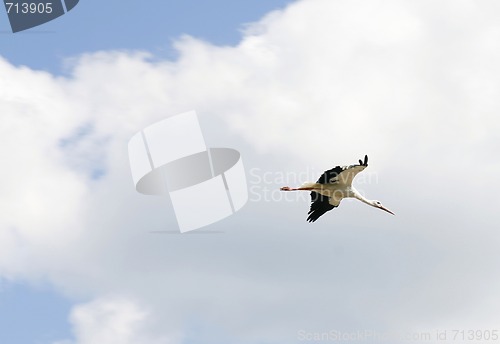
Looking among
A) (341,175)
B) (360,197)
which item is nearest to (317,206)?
(360,197)

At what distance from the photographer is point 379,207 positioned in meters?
63.5

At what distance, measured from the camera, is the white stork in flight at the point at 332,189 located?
58.5 meters

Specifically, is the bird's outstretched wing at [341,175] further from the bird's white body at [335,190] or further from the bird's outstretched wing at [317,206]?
the bird's outstretched wing at [317,206]

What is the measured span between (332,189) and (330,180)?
0.80 m

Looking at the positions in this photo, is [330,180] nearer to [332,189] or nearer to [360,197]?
[332,189]

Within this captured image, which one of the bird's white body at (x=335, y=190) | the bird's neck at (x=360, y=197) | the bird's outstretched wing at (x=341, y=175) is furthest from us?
the bird's neck at (x=360, y=197)

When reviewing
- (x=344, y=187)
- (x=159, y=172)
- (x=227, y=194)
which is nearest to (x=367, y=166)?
(x=344, y=187)

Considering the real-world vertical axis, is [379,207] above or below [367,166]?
below

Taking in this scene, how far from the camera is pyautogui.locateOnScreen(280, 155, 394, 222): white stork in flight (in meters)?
58.5

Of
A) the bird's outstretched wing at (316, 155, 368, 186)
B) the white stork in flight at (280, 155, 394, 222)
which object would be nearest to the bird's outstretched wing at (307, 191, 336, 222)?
the white stork in flight at (280, 155, 394, 222)

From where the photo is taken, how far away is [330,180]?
59844mm

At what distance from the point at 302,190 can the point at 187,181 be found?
841cm

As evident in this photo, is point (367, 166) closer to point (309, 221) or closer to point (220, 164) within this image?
point (309, 221)

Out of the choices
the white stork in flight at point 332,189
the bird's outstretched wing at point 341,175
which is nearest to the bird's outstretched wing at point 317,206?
the white stork in flight at point 332,189
